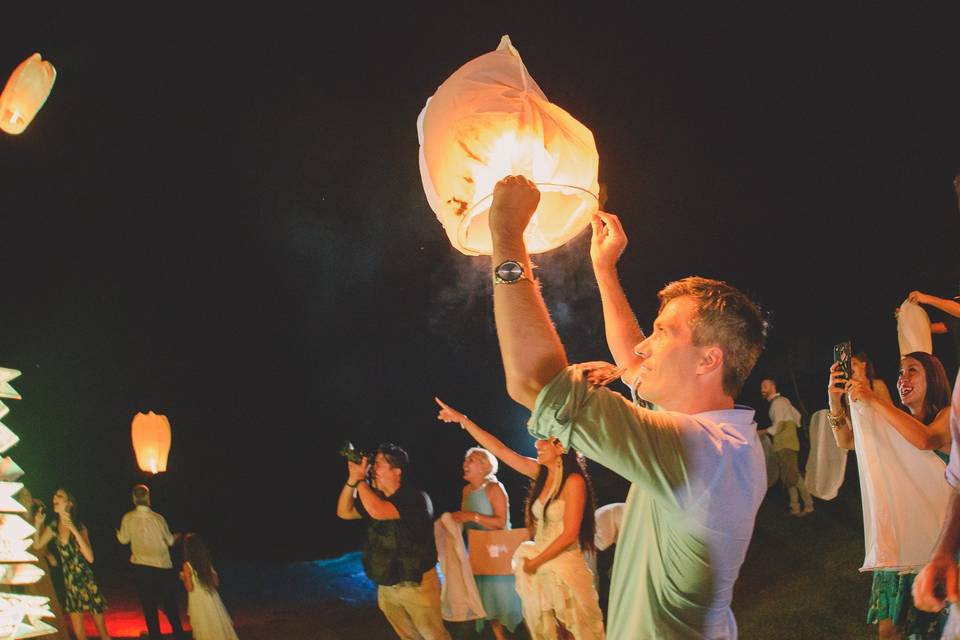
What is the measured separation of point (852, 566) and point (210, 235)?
20.8 m

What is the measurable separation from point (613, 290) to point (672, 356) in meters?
0.61

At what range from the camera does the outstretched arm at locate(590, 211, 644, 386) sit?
233 cm

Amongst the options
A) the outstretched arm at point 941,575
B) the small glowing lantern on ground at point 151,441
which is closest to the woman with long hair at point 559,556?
the outstretched arm at point 941,575

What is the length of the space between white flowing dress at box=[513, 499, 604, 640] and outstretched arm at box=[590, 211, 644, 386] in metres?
3.09

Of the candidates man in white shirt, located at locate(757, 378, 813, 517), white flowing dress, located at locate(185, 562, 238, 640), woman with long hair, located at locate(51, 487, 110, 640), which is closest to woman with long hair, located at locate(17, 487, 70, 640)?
woman with long hair, located at locate(51, 487, 110, 640)

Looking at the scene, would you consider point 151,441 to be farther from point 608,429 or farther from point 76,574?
point 608,429

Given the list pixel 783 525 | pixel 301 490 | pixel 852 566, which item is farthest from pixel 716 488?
pixel 301 490

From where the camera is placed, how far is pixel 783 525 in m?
10.0

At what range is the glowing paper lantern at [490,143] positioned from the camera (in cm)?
186

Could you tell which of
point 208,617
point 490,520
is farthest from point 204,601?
point 490,520

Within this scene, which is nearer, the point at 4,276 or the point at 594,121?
the point at 594,121

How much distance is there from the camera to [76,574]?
8812 millimetres

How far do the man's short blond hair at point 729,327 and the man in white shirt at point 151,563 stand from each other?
8.82 metres

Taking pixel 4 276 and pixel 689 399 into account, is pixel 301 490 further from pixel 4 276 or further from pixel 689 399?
pixel 689 399
